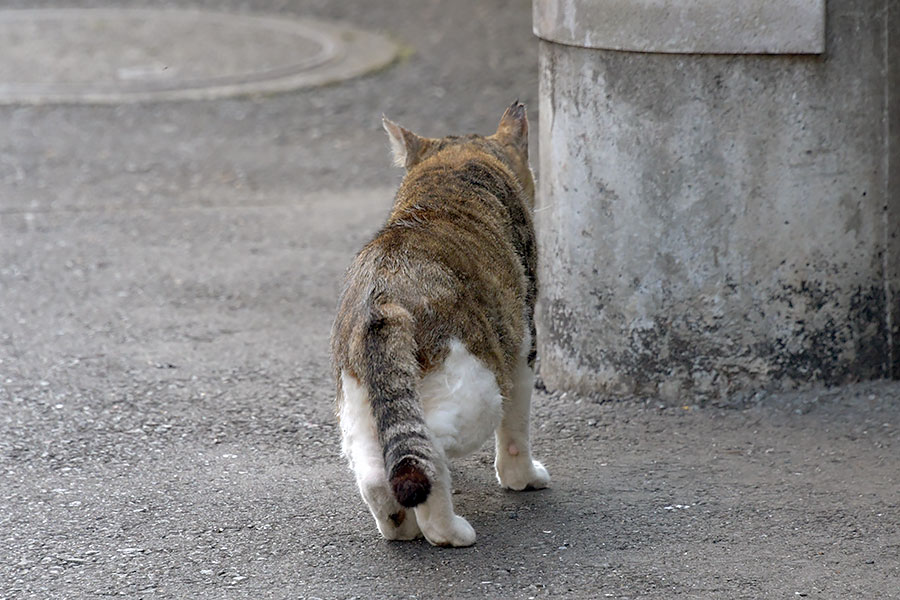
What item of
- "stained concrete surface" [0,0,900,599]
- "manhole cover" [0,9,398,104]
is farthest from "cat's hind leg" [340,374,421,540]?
"manhole cover" [0,9,398,104]

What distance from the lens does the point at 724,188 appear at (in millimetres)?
4688

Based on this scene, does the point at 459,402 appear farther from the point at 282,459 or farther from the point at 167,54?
the point at 167,54

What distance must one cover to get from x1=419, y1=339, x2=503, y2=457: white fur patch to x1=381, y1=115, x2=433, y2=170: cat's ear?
1.16 meters

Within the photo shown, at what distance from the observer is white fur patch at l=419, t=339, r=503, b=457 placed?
3.68m

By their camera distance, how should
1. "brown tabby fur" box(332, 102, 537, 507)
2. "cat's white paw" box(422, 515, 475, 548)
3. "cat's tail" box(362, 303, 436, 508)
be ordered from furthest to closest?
1. "cat's white paw" box(422, 515, 475, 548)
2. "brown tabby fur" box(332, 102, 537, 507)
3. "cat's tail" box(362, 303, 436, 508)

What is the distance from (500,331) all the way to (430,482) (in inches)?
30.3

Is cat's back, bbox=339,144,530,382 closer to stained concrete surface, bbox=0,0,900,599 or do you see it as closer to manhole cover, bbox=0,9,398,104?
stained concrete surface, bbox=0,0,900,599

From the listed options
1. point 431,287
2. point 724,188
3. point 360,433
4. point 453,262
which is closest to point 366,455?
point 360,433

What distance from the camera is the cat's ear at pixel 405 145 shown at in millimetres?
4613

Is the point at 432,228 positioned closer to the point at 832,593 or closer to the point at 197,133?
the point at 832,593

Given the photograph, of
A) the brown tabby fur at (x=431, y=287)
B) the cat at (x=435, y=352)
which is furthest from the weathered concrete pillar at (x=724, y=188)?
the cat at (x=435, y=352)

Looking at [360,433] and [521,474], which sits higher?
[360,433]

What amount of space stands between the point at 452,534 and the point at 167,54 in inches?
340

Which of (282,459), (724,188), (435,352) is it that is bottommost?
(282,459)
